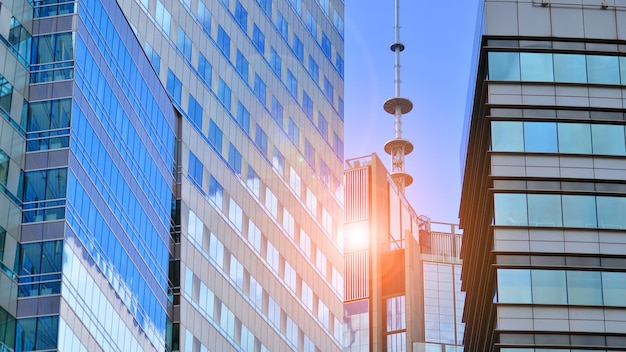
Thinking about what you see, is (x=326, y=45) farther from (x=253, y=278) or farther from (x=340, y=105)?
(x=253, y=278)

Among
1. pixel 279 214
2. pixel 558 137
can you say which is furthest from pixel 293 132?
pixel 558 137

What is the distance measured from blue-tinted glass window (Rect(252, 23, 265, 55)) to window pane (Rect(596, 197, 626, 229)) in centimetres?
3774

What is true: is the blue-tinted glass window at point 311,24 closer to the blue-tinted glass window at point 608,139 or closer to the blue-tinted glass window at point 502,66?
the blue-tinted glass window at point 502,66

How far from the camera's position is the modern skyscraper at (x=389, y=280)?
172625 mm

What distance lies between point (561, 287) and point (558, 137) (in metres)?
9.70

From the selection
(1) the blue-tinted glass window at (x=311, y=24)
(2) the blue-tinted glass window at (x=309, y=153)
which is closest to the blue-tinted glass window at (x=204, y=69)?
(2) the blue-tinted glass window at (x=309, y=153)

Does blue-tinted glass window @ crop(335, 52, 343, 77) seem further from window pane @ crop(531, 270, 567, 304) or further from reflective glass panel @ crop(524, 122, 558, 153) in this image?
window pane @ crop(531, 270, 567, 304)

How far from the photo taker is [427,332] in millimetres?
175500

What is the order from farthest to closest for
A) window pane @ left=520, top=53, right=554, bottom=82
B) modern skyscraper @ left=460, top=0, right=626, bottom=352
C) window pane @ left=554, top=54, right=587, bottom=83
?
1. window pane @ left=554, top=54, right=587, bottom=83
2. window pane @ left=520, top=53, right=554, bottom=82
3. modern skyscraper @ left=460, top=0, right=626, bottom=352

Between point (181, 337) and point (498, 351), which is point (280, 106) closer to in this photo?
point (181, 337)

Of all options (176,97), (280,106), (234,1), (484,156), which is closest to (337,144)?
(280,106)

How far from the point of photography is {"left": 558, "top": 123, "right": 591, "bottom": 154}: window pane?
78875 mm

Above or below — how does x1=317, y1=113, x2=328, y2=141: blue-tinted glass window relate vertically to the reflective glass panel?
above

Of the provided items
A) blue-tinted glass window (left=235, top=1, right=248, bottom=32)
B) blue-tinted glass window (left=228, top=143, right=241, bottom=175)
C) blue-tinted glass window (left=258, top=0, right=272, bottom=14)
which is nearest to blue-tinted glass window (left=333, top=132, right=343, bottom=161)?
blue-tinted glass window (left=258, top=0, right=272, bottom=14)
